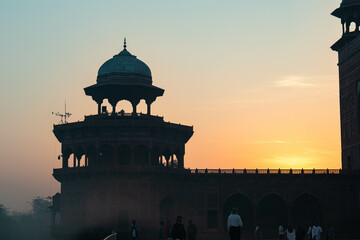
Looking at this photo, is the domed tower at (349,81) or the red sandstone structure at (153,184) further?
the domed tower at (349,81)

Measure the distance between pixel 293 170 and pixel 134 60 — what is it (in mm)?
19828

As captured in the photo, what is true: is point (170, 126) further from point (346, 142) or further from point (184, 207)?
point (346, 142)

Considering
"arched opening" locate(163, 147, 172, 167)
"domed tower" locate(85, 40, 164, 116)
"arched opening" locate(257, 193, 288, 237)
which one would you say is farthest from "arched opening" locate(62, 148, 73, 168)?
"arched opening" locate(257, 193, 288, 237)

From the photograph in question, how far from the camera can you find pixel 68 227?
62594mm

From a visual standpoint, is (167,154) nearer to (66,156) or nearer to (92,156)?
(92,156)

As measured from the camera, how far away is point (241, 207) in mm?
65625

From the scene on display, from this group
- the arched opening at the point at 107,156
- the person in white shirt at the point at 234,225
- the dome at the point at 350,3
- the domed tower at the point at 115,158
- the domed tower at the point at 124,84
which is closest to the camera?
the person in white shirt at the point at 234,225

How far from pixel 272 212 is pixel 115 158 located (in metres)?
16.9

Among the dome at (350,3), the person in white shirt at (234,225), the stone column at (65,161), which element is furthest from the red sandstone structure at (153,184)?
the person in white shirt at (234,225)

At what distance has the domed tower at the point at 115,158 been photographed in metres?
61.3

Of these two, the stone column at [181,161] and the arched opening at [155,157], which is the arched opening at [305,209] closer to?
the stone column at [181,161]

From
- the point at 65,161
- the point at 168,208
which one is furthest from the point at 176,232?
the point at 65,161

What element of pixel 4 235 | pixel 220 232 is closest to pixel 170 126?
pixel 220 232

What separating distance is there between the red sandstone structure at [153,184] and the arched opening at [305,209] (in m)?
0.10
